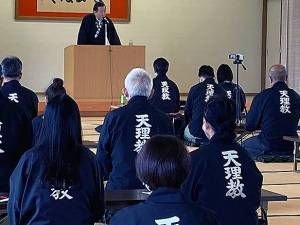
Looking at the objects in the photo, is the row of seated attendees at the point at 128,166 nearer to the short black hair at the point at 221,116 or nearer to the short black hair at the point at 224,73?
the short black hair at the point at 221,116

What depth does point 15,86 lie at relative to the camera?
5449 mm

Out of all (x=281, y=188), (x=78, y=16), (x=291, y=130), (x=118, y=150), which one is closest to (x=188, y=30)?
(x=78, y=16)

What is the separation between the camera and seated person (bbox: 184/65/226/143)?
28.8ft

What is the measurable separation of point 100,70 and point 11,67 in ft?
20.7

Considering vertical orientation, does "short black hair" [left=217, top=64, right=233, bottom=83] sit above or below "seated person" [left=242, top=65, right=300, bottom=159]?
above

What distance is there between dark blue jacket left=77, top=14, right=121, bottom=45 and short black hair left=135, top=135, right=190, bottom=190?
925 centimetres

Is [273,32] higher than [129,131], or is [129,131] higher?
[273,32]

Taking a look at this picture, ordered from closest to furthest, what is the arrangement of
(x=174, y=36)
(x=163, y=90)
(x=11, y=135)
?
(x=11, y=135) → (x=163, y=90) → (x=174, y=36)

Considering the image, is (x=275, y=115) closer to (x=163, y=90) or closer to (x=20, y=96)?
(x=163, y=90)

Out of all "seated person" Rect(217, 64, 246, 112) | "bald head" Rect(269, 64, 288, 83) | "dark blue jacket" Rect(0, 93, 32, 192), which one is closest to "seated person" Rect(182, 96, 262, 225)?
Answer: "dark blue jacket" Rect(0, 93, 32, 192)

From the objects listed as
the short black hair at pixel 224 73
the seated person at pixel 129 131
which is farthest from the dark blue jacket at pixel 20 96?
the short black hair at pixel 224 73

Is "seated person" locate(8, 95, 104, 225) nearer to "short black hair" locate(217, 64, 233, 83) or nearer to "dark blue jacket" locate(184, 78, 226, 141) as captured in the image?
"dark blue jacket" locate(184, 78, 226, 141)

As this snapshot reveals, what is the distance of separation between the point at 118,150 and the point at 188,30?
10.6 meters

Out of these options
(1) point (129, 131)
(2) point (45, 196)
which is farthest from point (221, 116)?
(1) point (129, 131)
